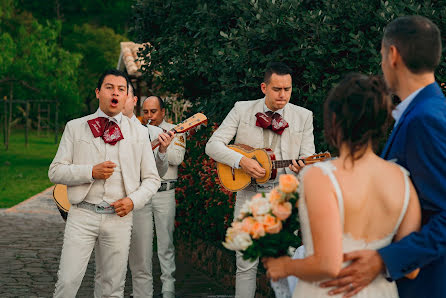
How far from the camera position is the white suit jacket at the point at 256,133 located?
6379mm

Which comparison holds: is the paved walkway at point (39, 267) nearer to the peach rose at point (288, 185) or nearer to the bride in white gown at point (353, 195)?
the peach rose at point (288, 185)

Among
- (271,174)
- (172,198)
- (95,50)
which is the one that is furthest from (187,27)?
(95,50)

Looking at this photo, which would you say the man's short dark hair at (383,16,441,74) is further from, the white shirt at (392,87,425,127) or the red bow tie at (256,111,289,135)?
the red bow tie at (256,111,289,135)

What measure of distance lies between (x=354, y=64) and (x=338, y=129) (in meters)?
4.21

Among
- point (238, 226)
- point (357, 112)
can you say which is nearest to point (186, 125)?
point (238, 226)

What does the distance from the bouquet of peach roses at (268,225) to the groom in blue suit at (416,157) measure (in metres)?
0.30

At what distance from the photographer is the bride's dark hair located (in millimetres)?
2828

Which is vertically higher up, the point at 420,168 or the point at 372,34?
the point at 372,34

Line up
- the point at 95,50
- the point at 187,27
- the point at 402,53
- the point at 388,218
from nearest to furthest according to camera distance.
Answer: the point at 388,218, the point at 402,53, the point at 187,27, the point at 95,50

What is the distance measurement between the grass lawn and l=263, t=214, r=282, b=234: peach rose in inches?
563

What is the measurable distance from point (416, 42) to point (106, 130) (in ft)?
10.4

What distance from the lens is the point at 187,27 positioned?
397 inches

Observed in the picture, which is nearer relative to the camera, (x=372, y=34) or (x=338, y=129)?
(x=338, y=129)

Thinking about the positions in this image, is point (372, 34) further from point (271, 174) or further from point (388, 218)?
point (388, 218)
